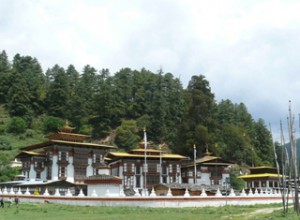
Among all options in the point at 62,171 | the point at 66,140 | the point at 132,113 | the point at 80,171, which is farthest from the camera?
the point at 132,113

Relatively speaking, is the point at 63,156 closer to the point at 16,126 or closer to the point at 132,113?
the point at 16,126

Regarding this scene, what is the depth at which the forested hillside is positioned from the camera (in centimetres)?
9456

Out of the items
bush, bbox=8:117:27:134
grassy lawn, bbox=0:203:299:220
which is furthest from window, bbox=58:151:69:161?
bush, bbox=8:117:27:134

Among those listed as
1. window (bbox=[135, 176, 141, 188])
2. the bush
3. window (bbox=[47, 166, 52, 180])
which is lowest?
window (bbox=[135, 176, 141, 188])

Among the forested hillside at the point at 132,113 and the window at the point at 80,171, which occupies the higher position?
the forested hillside at the point at 132,113

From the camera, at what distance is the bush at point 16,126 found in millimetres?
99938

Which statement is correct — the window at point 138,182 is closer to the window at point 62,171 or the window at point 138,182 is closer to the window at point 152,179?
the window at point 152,179

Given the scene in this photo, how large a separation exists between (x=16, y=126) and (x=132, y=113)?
29284mm

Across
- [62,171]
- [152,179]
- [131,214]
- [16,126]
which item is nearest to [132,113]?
[16,126]

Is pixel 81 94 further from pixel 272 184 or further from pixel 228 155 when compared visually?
pixel 272 184

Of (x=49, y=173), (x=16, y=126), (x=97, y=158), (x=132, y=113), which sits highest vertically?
(x=132, y=113)

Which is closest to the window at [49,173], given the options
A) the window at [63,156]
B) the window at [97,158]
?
the window at [63,156]

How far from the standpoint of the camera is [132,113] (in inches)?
4631

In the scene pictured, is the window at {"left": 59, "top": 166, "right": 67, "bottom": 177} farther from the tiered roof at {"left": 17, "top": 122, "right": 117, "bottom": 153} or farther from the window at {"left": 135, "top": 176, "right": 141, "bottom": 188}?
the window at {"left": 135, "top": 176, "right": 141, "bottom": 188}
